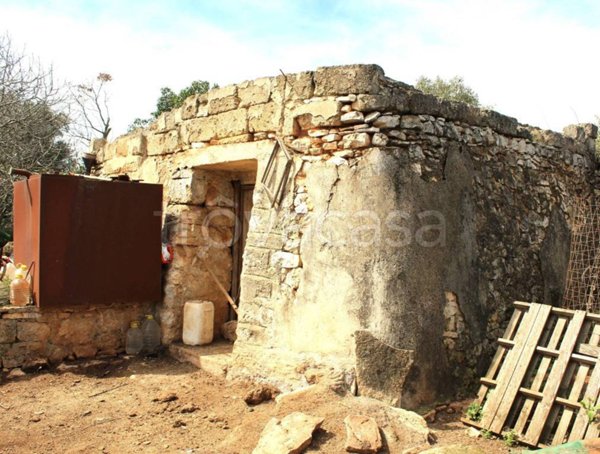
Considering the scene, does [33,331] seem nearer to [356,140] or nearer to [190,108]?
[190,108]

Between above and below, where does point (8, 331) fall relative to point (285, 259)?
below

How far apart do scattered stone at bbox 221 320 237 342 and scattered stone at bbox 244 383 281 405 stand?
1.43m

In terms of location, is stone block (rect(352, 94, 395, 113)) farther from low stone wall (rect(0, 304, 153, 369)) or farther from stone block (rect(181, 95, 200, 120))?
low stone wall (rect(0, 304, 153, 369))

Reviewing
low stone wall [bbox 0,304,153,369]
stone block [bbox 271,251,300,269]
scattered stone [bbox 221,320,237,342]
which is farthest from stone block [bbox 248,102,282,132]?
low stone wall [bbox 0,304,153,369]

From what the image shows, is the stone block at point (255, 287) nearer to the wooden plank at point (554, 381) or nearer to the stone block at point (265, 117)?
the stone block at point (265, 117)

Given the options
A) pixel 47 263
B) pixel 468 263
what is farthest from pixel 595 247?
pixel 47 263

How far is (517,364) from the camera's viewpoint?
12.9ft

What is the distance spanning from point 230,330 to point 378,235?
245 cm

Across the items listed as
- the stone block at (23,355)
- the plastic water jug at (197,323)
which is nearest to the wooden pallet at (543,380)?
the plastic water jug at (197,323)

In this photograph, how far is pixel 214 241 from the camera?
5938mm

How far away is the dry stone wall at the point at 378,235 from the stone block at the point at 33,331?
2.03m

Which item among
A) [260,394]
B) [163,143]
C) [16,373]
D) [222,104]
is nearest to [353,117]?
[222,104]

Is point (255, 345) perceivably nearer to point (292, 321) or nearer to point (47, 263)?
point (292, 321)

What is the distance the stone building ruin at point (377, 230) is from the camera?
13.3 ft
